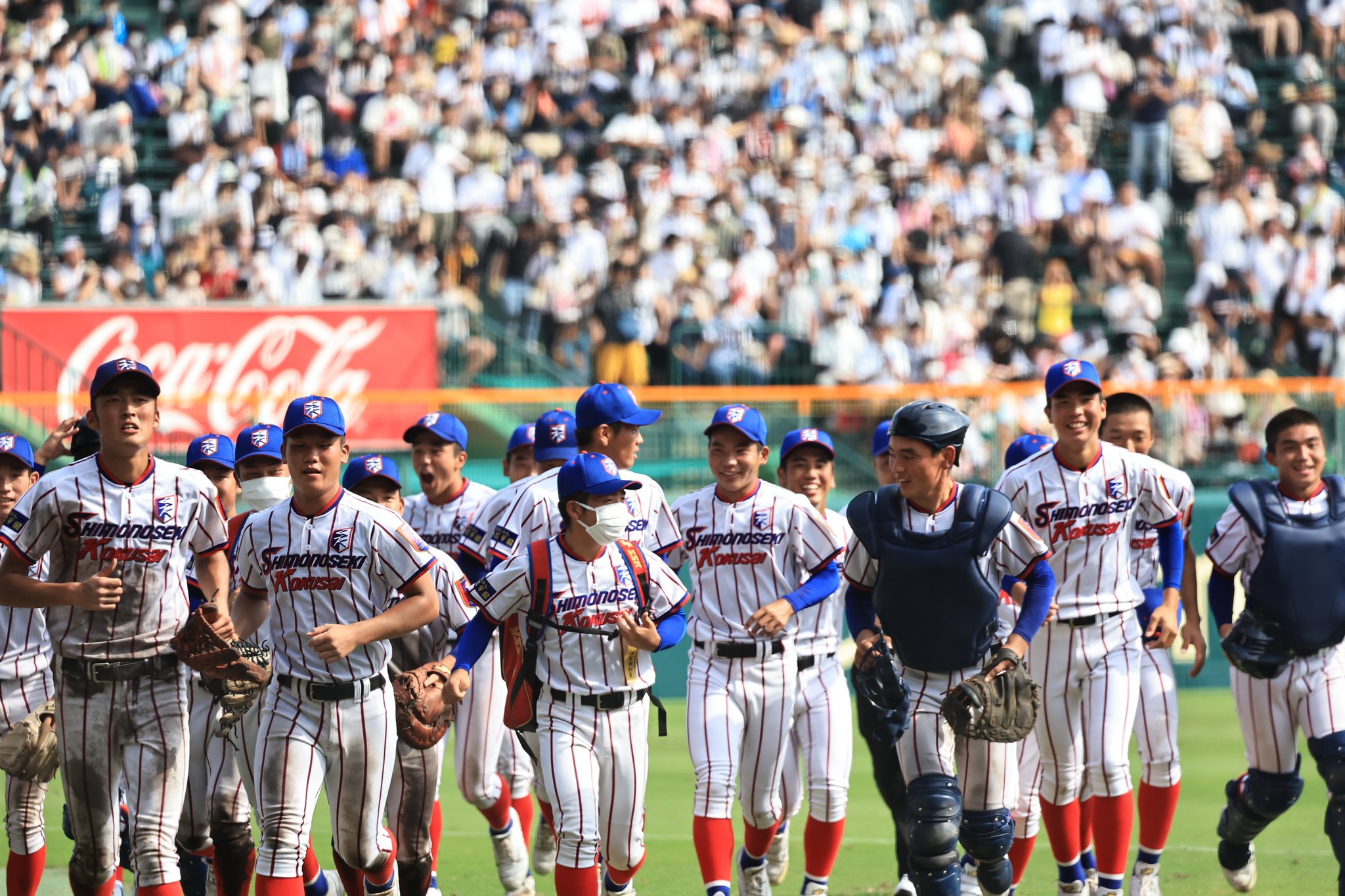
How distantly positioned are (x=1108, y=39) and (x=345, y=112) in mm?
9434

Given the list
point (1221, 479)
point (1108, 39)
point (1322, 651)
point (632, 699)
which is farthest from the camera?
point (1108, 39)

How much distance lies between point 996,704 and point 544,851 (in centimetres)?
340

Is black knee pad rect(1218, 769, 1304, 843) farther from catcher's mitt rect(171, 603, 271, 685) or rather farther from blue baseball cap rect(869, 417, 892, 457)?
catcher's mitt rect(171, 603, 271, 685)

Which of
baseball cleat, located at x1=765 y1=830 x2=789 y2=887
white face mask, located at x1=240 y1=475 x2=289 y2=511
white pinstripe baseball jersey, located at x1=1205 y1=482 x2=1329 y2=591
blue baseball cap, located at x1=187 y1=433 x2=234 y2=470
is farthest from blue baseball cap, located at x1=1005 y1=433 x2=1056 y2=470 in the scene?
blue baseball cap, located at x1=187 y1=433 x2=234 y2=470

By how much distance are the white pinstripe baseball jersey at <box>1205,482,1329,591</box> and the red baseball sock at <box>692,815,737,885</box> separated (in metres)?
2.50

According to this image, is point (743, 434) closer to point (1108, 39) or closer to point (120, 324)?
point (120, 324)

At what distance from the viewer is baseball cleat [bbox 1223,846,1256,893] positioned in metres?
7.70

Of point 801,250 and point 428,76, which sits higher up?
point 428,76

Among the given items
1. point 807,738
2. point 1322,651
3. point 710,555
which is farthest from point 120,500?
point 1322,651

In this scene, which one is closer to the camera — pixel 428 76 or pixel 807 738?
pixel 807 738

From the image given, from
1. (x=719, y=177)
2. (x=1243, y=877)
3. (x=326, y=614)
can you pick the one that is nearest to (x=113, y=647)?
(x=326, y=614)

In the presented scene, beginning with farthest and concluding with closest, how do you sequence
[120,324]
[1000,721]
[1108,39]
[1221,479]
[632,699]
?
[1108,39] → [120,324] → [1221,479] → [632,699] → [1000,721]

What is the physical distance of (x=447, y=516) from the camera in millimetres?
8562

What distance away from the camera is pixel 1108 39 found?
21938mm
